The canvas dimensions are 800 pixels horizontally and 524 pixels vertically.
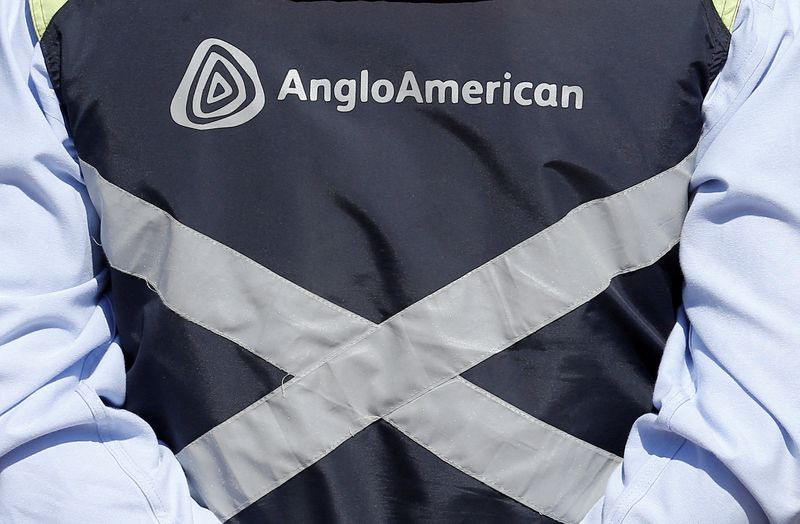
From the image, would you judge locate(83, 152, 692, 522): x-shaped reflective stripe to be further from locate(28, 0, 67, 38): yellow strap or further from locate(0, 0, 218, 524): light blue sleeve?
locate(28, 0, 67, 38): yellow strap

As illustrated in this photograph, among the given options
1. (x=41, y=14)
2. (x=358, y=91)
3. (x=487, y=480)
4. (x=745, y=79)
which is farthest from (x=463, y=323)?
(x=41, y=14)

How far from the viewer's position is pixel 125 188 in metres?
1.22

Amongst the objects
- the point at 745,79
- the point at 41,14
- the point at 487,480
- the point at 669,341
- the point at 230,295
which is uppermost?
the point at 41,14

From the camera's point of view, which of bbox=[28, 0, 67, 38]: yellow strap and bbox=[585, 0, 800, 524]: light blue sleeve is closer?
bbox=[585, 0, 800, 524]: light blue sleeve

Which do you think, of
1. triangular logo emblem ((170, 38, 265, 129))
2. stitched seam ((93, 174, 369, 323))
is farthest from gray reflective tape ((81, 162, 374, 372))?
A: triangular logo emblem ((170, 38, 265, 129))

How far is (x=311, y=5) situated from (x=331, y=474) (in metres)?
0.54

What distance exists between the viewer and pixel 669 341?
4.04 ft

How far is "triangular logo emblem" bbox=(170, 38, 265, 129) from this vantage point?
119 centimetres

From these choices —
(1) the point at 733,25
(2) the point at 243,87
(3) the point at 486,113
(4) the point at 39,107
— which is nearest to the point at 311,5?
(2) the point at 243,87

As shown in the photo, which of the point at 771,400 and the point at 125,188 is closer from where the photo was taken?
the point at 771,400

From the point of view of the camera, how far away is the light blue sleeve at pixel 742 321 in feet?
3.63

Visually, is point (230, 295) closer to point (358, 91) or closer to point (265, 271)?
point (265, 271)

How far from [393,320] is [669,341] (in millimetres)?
323

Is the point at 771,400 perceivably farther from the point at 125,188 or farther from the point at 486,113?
the point at 125,188
